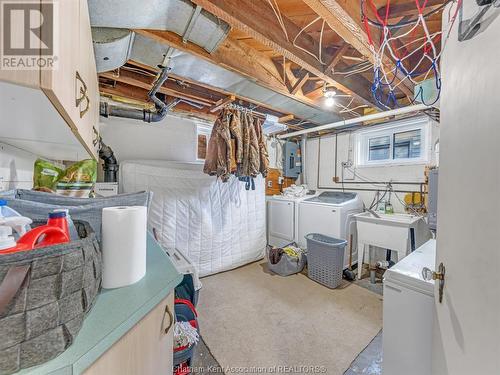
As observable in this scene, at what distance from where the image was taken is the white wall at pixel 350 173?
275 centimetres

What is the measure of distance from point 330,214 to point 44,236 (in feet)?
9.35

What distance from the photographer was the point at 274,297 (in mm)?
2309

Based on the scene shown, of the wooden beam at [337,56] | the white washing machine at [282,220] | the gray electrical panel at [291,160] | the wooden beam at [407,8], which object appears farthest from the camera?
the gray electrical panel at [291,160]

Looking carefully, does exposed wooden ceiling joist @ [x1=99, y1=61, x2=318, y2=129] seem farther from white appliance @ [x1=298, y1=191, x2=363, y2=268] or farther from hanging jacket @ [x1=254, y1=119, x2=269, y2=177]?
white appliance @ [x1=298, y1=191, x2=363, y2=268]

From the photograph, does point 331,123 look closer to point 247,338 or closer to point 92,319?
point 247,338

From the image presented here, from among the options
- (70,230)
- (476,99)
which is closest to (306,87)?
(476,99)

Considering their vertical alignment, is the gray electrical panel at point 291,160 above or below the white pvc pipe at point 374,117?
below

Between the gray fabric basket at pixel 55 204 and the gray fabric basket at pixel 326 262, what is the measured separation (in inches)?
90.6

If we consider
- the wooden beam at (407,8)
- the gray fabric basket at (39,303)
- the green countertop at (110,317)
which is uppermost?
the wooden beam at (407,8)

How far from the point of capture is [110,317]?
1.99 ft

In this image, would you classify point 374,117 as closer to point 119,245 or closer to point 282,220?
point 282,220

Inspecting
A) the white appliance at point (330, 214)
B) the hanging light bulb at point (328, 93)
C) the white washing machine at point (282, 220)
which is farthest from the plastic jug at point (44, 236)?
the white washing machine at point (282, 220)

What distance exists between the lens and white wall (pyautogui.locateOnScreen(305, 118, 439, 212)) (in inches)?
108

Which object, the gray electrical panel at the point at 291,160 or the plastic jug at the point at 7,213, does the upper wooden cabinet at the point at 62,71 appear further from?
the gray electrical panel at the point at 291,160
